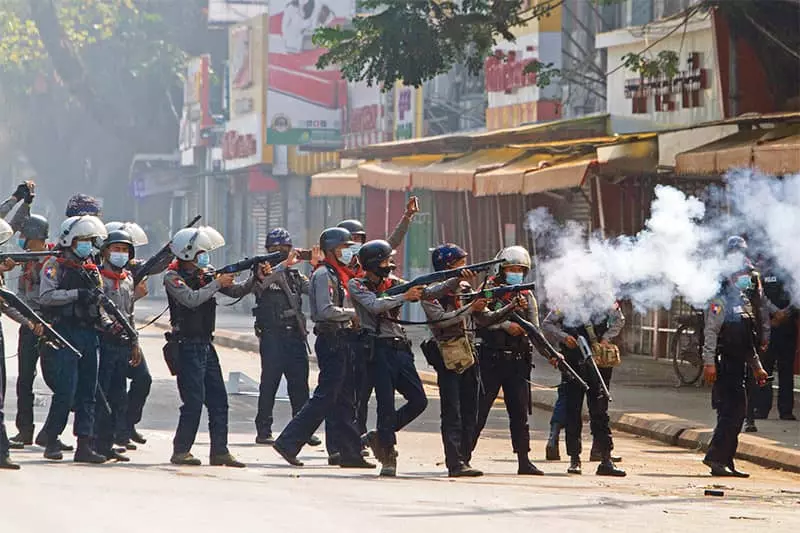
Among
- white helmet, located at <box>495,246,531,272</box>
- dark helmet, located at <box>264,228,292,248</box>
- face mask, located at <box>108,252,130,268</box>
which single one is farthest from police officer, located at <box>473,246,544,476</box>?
face mask, located at <box>108,252,130,268</box>

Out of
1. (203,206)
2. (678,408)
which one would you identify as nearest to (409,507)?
(678,408)

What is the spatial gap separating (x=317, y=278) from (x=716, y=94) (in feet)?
42.3

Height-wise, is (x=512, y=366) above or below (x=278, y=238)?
below

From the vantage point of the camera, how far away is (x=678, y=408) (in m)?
19.8

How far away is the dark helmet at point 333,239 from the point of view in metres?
14.1

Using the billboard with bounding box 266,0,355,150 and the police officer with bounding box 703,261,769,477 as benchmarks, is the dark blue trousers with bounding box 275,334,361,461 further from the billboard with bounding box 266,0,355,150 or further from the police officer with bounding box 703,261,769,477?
the billboard with bounding box 266,0,355,150

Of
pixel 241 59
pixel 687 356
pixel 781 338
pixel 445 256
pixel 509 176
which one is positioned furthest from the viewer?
pixel 241 59

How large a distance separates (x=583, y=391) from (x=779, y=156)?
5961 millimetres

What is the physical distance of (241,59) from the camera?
51.4 meters

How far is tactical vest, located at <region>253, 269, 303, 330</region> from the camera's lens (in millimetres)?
16203

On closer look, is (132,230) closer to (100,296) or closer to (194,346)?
(100,296)

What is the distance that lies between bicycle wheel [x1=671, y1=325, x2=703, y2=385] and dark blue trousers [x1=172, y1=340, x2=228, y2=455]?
9.18 metres

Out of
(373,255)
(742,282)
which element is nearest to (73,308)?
(373,255)

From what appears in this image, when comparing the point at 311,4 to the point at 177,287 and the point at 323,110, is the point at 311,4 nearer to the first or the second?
the point at 323,110
